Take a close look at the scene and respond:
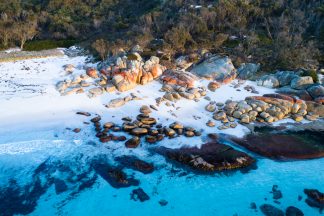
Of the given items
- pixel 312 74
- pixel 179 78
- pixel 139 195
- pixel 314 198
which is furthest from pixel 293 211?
pixel 312 74

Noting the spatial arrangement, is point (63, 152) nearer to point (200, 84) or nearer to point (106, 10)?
point (200, 84)

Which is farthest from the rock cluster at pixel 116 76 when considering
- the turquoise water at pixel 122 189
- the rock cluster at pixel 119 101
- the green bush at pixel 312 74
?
the green bush at pixel 312 74

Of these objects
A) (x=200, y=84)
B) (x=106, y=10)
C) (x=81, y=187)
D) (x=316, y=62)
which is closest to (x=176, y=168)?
(x=81, y=187)

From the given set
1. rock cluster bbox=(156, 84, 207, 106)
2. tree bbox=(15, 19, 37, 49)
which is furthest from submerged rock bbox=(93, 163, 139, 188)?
tree bbox=(15, 19, 37, 49)

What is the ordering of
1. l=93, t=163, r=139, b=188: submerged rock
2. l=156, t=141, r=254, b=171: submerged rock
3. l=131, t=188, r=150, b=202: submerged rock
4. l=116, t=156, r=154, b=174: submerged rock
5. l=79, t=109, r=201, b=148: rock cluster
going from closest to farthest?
1. l=131, t=188, r=150, b=202: submerged rock
2. l=93, t=163, r=139, b=188: submerged rock
3. l=116, t=156, r=154, b=174: submerged rock
4. l=156, t=141, r=254, b=171: submerged rock
5. l=79, t=109, r=201, b=148: rock cluster

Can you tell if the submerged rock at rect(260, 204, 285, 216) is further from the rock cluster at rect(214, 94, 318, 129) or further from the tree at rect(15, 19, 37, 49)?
the tree at rect(15, 19, 37, 49)

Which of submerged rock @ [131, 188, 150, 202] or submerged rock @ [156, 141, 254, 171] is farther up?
submerged rock @ [156, 141, 254, 171]

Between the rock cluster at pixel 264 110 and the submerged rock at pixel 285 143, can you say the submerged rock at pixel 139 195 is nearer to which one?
the submerged rock at pixel 285 143

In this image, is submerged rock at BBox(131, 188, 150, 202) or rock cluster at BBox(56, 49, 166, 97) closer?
submerged rock at BBox(131, 188, 150, 202)
